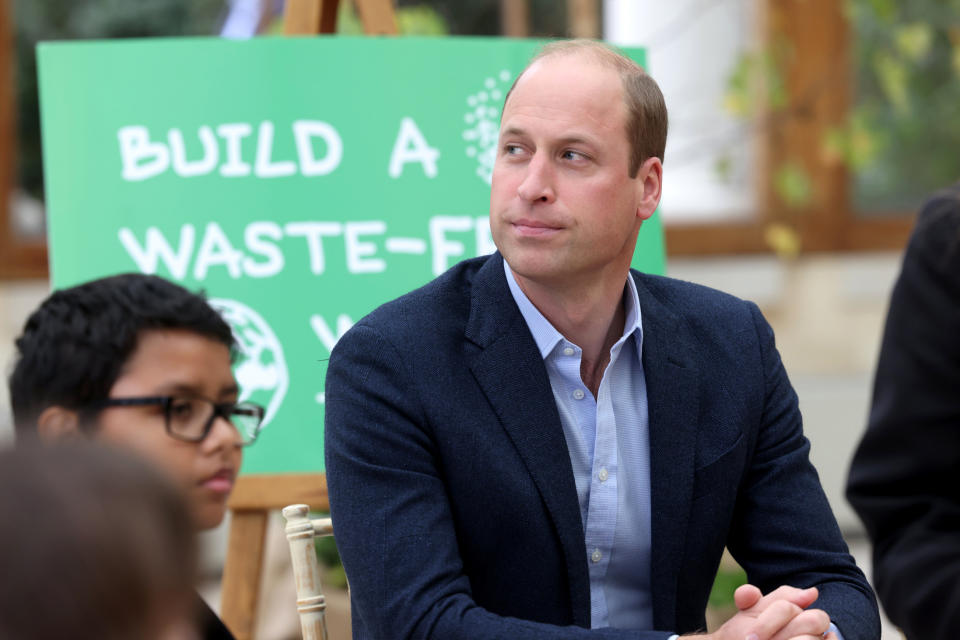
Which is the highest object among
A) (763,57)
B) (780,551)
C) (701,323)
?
(763,57)

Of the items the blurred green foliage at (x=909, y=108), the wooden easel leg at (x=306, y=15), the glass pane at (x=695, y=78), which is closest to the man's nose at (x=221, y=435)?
the wooden easel leg at (x=306, y=15)

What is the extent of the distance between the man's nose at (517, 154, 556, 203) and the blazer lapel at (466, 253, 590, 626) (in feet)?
0.51

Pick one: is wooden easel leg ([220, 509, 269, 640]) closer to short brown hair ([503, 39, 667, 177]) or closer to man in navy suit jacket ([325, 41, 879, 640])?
man in navy suit jacket ([325, 41, 879, 640])

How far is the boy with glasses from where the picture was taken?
188cm

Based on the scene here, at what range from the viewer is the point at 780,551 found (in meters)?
1.90

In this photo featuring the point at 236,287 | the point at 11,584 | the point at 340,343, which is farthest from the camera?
the point at 236,287

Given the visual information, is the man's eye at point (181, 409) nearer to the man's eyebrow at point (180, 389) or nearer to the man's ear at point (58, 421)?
the man's eyebrow at point (180, 389)

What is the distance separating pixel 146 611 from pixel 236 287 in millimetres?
1830

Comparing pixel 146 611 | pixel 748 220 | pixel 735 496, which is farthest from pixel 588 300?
pixel 748 220

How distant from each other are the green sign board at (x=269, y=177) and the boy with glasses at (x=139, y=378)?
420 mm

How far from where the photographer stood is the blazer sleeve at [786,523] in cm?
186

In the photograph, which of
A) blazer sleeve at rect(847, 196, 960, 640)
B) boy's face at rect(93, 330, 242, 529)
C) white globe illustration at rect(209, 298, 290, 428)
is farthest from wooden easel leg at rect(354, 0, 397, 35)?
blazer sleeve at rect(847, 196, 960, 640)

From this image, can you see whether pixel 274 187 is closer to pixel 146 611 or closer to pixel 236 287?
pixel 236 287

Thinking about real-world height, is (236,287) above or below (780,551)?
above
